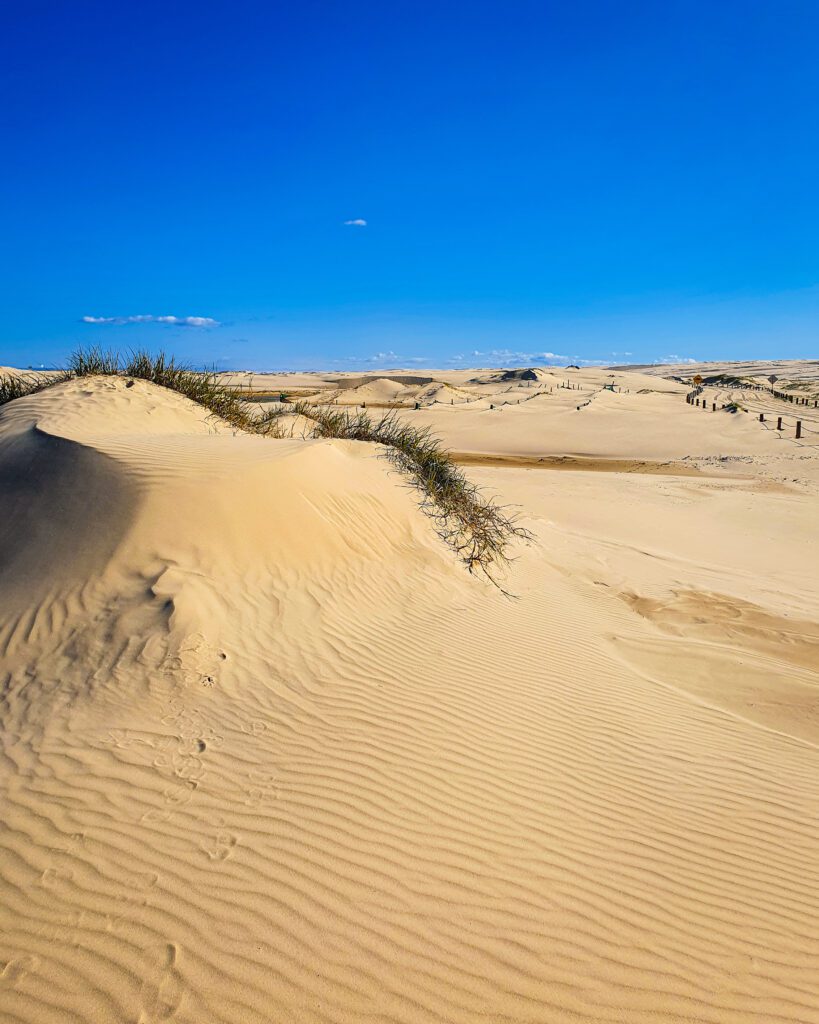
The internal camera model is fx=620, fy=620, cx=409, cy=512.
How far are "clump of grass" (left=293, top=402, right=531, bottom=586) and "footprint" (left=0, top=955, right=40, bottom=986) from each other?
6181 millimetres

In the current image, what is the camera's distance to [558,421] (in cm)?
2908

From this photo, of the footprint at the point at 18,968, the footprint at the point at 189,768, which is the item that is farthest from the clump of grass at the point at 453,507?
the footprint at the point at 18,968

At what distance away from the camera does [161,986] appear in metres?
2.42

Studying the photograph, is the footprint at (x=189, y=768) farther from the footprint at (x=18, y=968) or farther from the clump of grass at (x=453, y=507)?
the clump of grass at (x=453, y=507)

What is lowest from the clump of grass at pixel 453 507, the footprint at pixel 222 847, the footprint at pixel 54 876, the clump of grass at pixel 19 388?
the footprint at pixel 54 876

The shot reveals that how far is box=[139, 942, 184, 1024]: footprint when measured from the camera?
2.33 meters

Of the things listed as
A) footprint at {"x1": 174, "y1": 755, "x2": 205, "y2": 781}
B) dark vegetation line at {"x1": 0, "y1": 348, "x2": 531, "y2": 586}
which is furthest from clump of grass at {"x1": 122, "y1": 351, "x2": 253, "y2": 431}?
footprint at {"x1": 174, "y1": 755, "x2": 205, "y2": 781}

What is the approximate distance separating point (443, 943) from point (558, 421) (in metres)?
28.0

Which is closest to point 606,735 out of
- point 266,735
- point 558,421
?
point 266,735

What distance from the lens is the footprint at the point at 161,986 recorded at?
233cm

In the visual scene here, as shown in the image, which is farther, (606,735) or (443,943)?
(606,735)

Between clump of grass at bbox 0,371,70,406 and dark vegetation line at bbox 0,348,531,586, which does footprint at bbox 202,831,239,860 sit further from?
clump of grass at bbox 0,371,70,406

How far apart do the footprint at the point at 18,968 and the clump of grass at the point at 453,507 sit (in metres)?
6.18

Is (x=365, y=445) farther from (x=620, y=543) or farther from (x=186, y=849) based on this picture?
(x=186, y=849)
